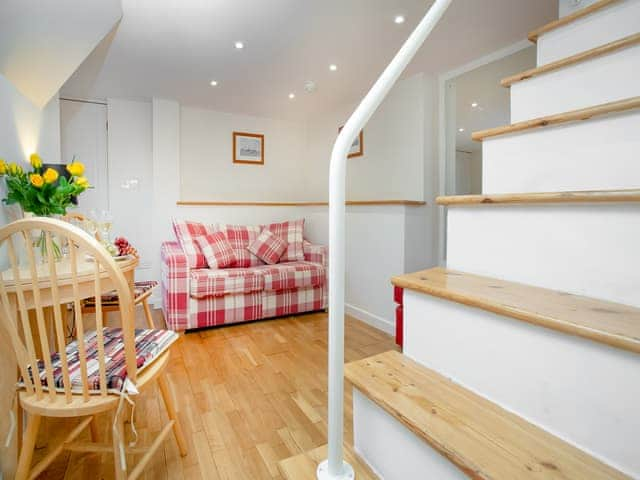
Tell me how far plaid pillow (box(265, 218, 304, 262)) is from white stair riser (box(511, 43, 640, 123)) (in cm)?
281

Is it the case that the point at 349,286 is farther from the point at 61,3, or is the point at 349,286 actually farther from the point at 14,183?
the point at 61,3

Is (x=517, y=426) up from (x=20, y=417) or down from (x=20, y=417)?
up

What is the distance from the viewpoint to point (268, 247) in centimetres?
364

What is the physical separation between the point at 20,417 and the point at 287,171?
3.75 metres

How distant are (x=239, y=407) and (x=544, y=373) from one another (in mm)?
1580

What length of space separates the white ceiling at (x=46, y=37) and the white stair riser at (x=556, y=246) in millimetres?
2392

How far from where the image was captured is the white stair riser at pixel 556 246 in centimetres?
68

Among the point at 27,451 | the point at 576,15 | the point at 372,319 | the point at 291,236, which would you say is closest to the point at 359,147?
the point at 291,236

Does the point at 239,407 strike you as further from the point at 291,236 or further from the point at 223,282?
the point at 291,236

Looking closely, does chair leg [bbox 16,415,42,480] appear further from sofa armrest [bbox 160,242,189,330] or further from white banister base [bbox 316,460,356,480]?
sofa armrest [bbox 160,242,189,330]

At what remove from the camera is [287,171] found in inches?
180

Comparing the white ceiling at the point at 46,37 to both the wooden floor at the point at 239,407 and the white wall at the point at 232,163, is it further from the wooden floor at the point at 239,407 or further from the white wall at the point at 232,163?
the wooden floor at the point at 239,407

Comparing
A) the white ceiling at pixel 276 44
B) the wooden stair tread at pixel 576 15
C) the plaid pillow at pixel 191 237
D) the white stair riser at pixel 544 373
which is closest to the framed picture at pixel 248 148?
the white ceiling at pixel 276 44

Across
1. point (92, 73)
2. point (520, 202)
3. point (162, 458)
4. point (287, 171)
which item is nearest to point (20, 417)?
point (162, 458)
